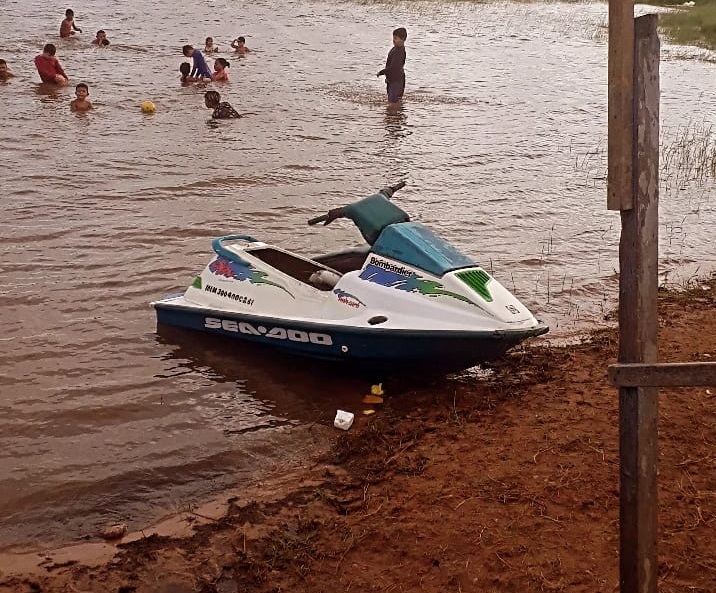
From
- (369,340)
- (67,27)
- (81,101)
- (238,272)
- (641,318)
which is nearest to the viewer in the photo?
(641,318)

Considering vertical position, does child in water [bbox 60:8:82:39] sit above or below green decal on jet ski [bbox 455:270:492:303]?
above

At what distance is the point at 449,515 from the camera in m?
4.25

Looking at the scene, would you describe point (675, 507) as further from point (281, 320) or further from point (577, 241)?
point (577, 241)

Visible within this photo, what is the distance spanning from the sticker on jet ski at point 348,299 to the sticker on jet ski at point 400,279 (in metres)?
0.15

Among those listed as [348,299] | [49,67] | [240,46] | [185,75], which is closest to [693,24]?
[240,46]

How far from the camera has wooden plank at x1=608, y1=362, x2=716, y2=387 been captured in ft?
9.39

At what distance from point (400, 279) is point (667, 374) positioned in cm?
297

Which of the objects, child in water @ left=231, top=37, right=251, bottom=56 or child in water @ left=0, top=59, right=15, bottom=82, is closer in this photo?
child in water @ left=0, top=59, right=15, bottom=82

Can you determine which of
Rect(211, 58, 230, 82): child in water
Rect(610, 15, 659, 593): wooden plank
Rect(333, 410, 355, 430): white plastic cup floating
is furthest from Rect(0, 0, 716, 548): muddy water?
Rect(610, 15, 659, 593): wooden plank

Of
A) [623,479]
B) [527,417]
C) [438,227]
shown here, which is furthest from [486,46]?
[623,479]

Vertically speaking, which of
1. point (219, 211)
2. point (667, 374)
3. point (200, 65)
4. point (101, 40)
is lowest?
point (219, 211)

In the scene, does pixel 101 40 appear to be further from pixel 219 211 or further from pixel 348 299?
pixel 348 299

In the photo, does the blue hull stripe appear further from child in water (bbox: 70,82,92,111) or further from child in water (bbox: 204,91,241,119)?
child in water (bbox: 70,82,92,111)

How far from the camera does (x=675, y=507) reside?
4160mm
